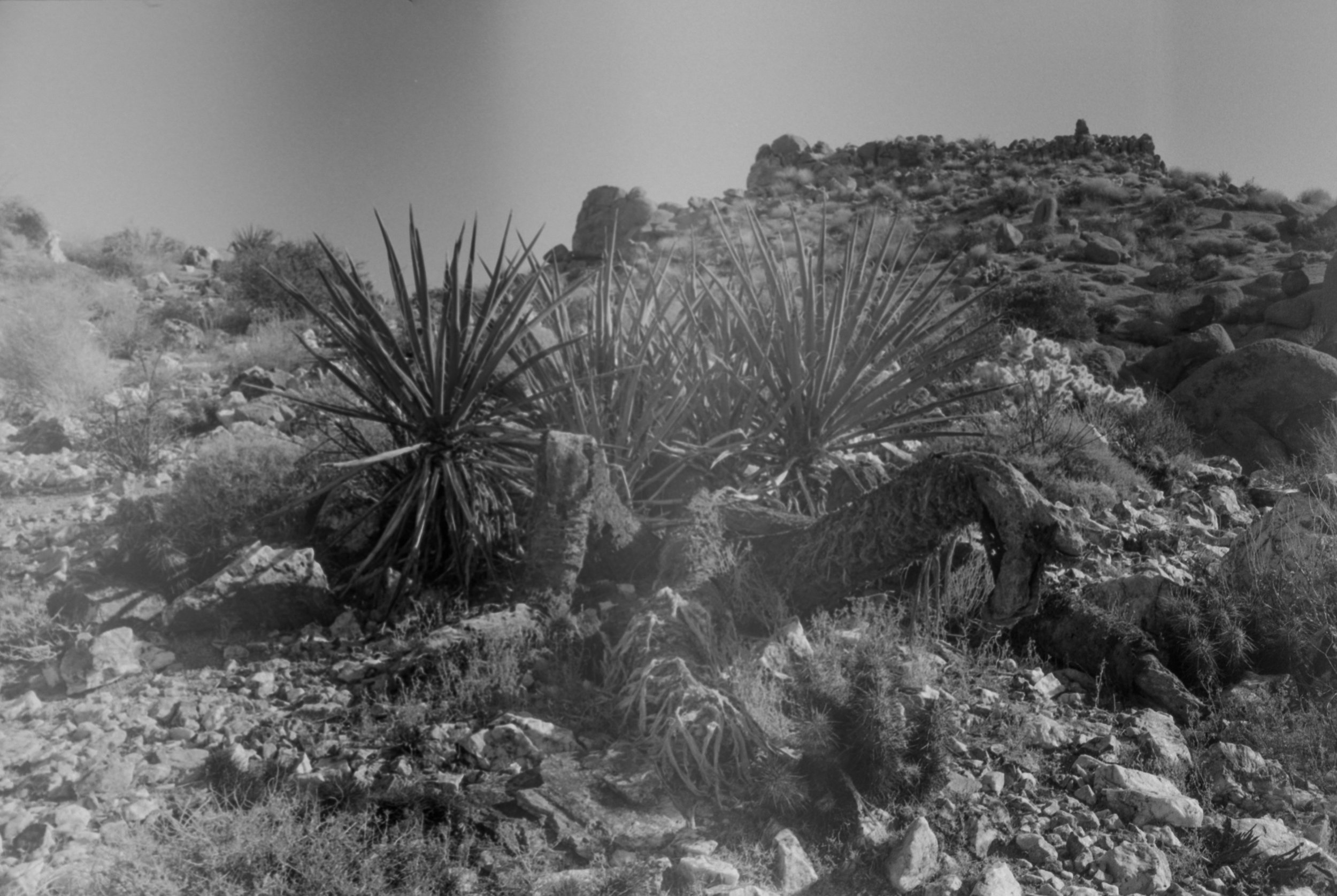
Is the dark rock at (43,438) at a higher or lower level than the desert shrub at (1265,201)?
lower

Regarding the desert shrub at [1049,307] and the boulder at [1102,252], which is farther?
the boulder at [1102,252]

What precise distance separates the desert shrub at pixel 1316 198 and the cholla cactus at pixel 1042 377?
24593mm

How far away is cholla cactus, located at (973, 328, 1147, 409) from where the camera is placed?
10.3m

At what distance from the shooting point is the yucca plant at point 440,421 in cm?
538

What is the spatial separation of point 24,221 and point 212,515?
793 inches

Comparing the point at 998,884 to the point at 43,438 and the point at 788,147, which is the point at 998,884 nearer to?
the point at 43,438

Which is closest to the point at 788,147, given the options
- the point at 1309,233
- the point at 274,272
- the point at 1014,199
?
the point at 1014,199

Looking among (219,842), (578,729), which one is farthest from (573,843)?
(219,842)

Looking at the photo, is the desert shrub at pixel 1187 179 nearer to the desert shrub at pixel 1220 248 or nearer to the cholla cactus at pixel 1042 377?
the desert shrub at pixel 1220 248

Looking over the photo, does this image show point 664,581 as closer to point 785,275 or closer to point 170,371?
point 785,275

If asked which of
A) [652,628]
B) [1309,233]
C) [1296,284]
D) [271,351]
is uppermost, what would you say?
[1309,233]

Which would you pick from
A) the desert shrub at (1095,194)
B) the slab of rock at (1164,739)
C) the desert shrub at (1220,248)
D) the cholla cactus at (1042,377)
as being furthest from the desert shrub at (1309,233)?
the slab of rock at (1164,739)

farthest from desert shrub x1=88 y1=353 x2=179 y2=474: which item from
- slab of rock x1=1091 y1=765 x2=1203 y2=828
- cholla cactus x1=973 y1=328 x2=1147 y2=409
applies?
cholla cactus x1=973 y1=328 x2=1147 y2=409

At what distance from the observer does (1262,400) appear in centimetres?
1148
